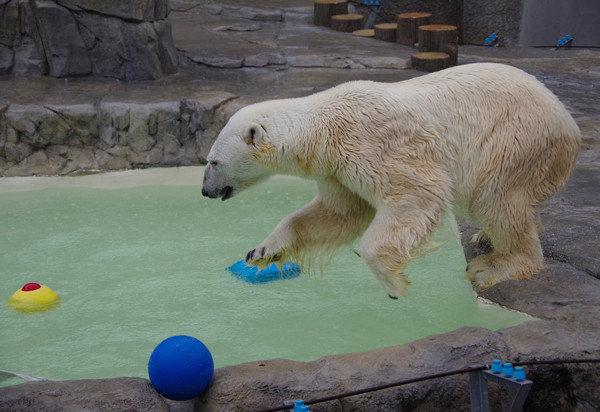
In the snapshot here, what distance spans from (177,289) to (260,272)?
0.52 m

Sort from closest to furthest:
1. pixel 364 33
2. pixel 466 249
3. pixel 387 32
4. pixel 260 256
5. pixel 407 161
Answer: pixel 407 161 < pixel 260 256 < pixel 466 249 < pixel 387 32 < pixel 364 33

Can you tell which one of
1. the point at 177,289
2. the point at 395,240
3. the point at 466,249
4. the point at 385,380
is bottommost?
the point at 177,289

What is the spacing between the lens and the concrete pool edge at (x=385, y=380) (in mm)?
2484

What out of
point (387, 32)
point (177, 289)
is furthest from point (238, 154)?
point (387, 32)

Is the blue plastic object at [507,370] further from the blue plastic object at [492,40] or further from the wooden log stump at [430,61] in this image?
the blue plastic object at [492,40]

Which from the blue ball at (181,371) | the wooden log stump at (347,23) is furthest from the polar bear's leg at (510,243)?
the wooden log stump at (347,23)

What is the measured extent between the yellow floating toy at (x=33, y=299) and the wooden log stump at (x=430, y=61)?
16.8ft

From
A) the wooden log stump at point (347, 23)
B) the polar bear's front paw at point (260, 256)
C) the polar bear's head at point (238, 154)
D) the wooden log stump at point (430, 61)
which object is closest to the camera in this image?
the polar bear's head at point (238, 154)

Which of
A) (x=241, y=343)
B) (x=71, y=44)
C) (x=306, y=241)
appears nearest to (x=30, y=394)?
(x=241, y=343)

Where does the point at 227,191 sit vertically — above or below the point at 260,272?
above

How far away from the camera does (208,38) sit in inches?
386

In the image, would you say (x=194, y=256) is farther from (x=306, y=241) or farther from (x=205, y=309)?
(x=306, y=241)

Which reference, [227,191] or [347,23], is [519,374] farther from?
[347,23]

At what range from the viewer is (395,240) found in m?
3.29
